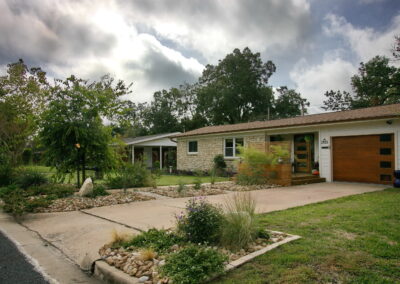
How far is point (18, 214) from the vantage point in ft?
21.4

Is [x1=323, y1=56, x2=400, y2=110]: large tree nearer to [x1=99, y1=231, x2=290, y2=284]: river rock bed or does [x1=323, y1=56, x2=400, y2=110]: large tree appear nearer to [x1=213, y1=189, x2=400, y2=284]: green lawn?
[x1=213, y1=189, x2=400, y2=284]: green lawn

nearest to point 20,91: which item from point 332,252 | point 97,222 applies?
point 97,222

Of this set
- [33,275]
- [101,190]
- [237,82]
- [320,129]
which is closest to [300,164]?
[320,129]

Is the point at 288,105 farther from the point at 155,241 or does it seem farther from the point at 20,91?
the point at 155,241

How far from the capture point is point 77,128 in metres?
9.08

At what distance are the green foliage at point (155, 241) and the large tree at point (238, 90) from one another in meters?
32.0

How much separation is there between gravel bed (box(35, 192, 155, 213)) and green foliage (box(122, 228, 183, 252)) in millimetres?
3835

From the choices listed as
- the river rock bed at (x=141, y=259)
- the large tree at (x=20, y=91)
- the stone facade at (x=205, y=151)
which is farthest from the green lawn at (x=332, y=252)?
the large tree at (x=20, y=91)

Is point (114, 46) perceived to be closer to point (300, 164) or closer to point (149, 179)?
point (149, 179)

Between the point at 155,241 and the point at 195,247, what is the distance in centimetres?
84

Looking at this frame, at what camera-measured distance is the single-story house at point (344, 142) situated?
11.0m

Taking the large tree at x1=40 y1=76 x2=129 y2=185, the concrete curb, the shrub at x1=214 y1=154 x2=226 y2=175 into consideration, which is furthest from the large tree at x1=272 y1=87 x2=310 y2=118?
the concrete curb

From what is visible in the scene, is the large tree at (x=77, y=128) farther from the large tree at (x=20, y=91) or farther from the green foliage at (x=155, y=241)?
the large tree at (x=20, y=91)

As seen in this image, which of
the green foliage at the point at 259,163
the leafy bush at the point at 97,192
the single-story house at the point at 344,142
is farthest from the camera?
the green foliage at the point at 259,163
